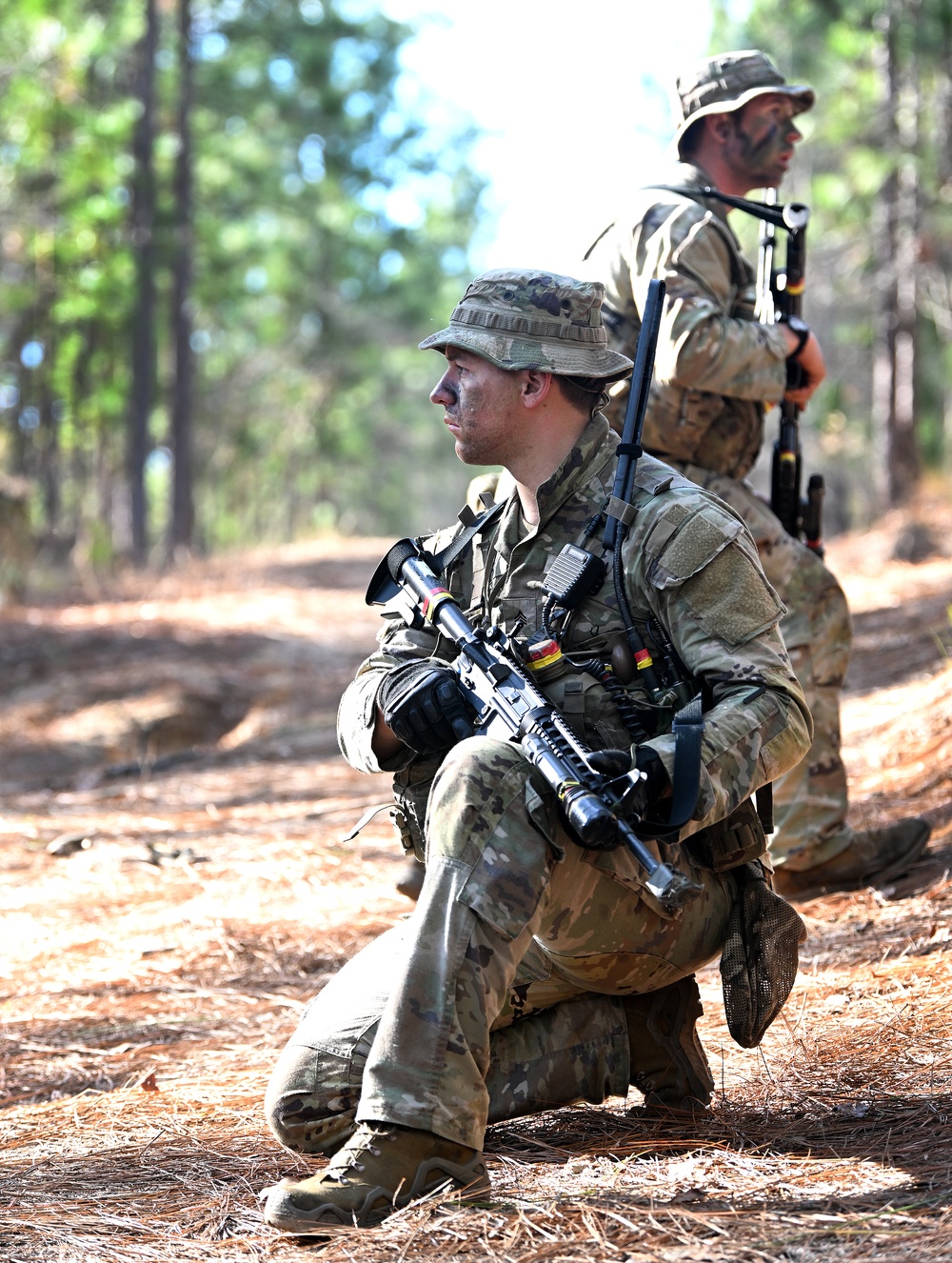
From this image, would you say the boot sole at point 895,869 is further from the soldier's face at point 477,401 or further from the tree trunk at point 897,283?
the tree trunk at point 897,283

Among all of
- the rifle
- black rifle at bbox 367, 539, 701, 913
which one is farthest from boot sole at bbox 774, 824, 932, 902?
Answer: black rifle at bbox 367, 539, 701, 913

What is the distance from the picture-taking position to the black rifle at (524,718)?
241 centimetres

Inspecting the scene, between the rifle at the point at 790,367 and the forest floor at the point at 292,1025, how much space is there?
121cm

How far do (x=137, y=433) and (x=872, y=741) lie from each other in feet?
48.8

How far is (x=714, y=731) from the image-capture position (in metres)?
2.61

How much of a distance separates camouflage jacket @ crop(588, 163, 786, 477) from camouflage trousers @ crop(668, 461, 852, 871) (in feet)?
0.70

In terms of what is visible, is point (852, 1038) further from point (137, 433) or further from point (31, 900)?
point (137, 433)

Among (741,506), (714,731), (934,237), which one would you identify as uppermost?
(934,237)

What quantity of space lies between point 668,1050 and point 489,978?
0.69m

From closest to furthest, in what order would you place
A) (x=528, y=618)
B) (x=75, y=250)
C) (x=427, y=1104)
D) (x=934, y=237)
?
(x=427, y=1104) < (x=528, y=618) < (x=934, y=237) < (x=75, y=250)

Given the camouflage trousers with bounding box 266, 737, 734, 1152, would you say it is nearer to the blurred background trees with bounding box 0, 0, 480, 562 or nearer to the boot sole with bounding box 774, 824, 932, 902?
the boot sole with bounding box 774, 824, 932, 902

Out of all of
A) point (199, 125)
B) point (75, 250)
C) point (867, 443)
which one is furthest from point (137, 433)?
point (867, 443)

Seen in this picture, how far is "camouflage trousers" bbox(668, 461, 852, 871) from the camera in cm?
467

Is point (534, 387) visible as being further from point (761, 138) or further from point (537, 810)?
point (761, 138)
